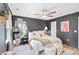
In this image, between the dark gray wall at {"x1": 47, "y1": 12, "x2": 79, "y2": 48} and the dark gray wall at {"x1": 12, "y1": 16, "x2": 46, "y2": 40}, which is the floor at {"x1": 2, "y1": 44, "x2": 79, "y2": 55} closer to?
the dark gray wall at {"x1": 47, "y1": 12, "x2": 79, "y2": 48}

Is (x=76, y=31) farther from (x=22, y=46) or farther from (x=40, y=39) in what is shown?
(x=22, y=46)

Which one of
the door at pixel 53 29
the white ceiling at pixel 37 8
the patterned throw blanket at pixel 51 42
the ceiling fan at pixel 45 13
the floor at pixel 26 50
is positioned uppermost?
the white ceiling at pixel 37 8

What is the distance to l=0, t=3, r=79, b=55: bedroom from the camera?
7.50 ft

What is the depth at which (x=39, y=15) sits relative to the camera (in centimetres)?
232

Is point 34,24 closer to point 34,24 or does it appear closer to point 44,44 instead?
point 34,24

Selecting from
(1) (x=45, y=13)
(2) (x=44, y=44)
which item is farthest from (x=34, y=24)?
(2) (x=44, y=44)

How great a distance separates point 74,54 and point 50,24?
2.30 ft

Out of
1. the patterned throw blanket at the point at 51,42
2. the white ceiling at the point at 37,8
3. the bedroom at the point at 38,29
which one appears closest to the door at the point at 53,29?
the bedroom at the point at 38,29

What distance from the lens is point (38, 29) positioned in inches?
92.4

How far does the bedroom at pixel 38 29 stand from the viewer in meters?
2.29

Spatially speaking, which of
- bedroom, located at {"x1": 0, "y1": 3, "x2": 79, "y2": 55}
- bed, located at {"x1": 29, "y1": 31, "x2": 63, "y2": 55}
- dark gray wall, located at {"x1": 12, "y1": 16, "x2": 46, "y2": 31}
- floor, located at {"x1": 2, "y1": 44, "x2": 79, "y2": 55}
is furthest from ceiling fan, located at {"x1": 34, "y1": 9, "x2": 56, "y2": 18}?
floor, located at {"x1": 2, "y1": 44, "x2": 79, "y2": 55}

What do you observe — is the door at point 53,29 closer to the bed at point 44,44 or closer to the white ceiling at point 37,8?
the bed at point 44,44

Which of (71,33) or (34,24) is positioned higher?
(34,24)

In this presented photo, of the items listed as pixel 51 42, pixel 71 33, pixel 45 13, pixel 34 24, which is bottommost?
pixel 51 42
